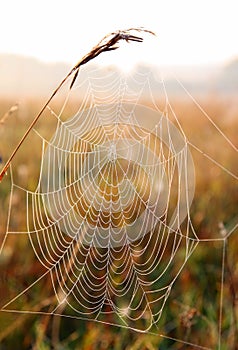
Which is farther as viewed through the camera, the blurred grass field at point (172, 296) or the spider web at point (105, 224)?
the blurred grass field at point (172, 296)

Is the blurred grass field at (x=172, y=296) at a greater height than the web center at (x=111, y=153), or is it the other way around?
the web center at (x=111, y=153)

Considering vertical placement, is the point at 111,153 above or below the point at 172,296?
above

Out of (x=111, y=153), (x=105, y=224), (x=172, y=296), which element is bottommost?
(x=172, y=296)

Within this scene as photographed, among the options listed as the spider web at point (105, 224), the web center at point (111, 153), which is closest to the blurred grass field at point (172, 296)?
the spider web at point (105, 224)

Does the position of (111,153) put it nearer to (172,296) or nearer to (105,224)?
(105,224)

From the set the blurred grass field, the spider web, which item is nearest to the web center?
the spider web

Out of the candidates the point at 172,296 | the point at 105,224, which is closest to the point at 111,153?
the point at 105,224

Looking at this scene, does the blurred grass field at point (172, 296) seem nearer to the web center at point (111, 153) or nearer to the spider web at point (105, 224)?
the spider web at point (105, 224)

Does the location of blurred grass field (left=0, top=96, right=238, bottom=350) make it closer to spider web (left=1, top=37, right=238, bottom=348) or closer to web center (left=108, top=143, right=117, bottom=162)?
spider web (left=1, top=37, right=238, bottom=348)

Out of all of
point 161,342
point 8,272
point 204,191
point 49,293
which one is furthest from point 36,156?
point 161,342

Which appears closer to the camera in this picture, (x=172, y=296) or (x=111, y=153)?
(x=111, y=153)

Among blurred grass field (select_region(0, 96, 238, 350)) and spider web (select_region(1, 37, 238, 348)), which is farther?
blurred grass field (select_region(0, 96, 238, 350))
